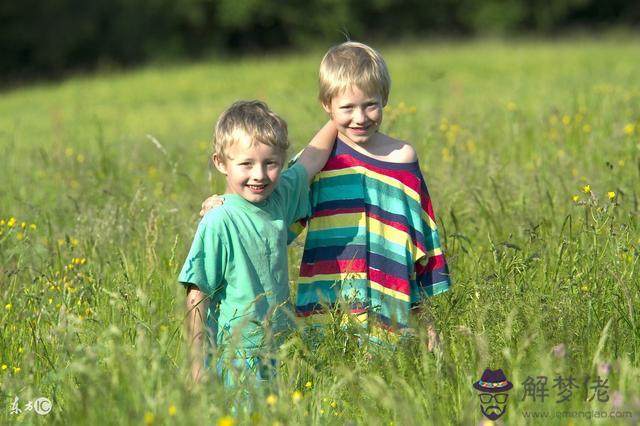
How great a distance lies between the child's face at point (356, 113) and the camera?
3844mm

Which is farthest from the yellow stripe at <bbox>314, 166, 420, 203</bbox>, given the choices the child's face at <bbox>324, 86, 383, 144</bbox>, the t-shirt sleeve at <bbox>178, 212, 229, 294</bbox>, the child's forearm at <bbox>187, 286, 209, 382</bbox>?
the child's forearm at <bbox>187, 286, 209, 382</bbox>

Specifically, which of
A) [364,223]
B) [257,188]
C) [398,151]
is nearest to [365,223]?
[364,223]

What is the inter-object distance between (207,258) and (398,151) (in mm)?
898

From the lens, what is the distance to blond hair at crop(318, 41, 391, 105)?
3.83m

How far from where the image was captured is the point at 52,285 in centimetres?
451

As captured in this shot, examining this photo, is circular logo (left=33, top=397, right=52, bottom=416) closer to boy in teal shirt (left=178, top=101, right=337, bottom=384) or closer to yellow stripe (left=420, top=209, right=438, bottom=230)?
boy in teal shirt (left=178, top=101, right=337, bottom=384)

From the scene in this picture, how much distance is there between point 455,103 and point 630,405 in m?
8.04

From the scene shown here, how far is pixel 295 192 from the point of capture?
3809mm

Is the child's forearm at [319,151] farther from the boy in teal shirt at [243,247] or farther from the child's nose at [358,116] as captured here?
the boy in teal shirt at [243,247]

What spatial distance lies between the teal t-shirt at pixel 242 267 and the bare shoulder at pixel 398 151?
533 millimetres

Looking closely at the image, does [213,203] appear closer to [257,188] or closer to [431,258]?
[257,188]

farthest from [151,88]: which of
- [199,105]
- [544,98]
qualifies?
[544,98]

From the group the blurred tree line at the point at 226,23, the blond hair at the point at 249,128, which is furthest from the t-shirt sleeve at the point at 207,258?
the blurred tree line at the point at 226,23

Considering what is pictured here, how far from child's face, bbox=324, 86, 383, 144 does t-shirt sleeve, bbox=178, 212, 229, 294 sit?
2.09 ft
